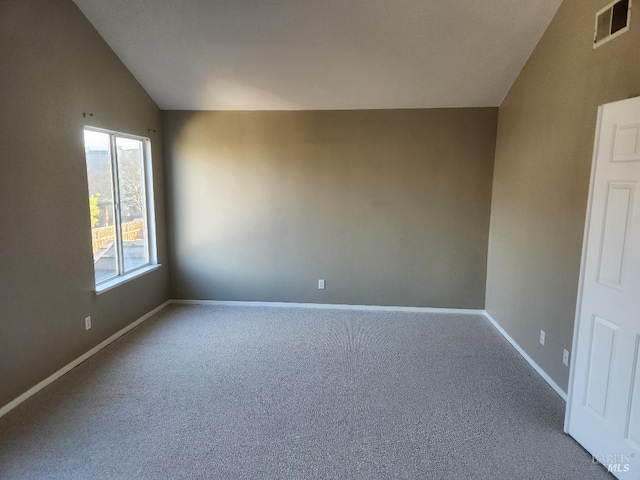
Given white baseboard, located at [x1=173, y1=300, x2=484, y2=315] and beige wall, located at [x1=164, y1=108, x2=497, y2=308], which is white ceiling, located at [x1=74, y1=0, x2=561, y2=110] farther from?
white baseboard, located at [x1=173, y1=300, x2=484, y2=315]

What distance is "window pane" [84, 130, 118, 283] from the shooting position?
3.43 metres

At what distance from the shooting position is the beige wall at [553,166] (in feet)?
7.93

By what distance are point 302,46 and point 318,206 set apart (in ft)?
5.76

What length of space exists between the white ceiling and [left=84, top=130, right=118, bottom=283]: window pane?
0.91 metres

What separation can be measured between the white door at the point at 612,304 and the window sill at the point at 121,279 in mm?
3747

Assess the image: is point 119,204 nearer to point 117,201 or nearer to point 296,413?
point 117,201

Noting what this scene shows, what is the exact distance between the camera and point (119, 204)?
12.6 ft

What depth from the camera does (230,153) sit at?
15.0ft

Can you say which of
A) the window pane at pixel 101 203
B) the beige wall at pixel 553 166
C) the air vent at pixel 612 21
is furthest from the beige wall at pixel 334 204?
the air vent at pixel 612 21

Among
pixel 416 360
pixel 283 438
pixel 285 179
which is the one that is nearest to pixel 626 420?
pixel 416 360

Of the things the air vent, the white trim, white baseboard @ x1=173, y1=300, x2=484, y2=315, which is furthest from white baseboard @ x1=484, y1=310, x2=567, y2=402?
the air vent

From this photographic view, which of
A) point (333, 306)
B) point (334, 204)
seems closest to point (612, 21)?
point (334, 204)

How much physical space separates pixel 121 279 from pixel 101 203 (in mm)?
806

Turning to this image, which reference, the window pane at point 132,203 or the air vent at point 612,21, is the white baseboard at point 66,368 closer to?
the window pane at point 132,203
